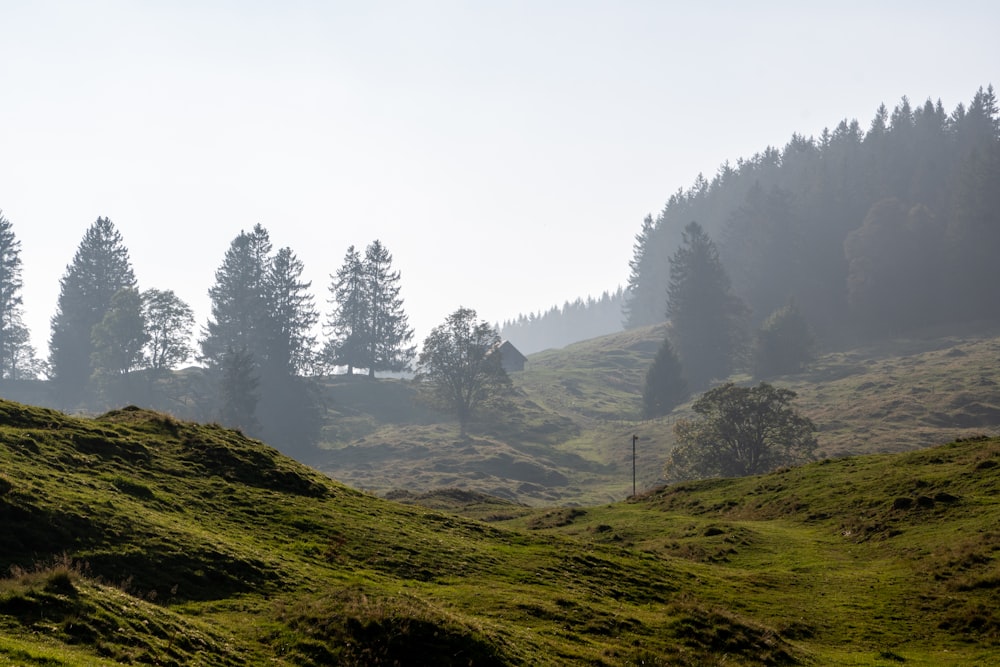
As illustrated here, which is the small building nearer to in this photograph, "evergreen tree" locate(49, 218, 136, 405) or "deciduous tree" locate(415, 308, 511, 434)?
"deciduous tree" locate(415, 308, 511, 434)

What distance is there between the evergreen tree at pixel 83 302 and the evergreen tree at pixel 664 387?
3867 inches

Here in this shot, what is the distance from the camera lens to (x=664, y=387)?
450ft

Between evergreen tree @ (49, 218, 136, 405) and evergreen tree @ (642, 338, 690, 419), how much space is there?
322 feet

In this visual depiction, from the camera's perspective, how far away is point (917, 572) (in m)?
31.3

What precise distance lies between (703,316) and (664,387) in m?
29.7

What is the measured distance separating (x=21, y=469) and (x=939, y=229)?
193341mm

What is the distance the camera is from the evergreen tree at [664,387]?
13625 centimetres

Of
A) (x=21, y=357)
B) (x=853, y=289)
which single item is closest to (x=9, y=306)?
(x=21, y=357)

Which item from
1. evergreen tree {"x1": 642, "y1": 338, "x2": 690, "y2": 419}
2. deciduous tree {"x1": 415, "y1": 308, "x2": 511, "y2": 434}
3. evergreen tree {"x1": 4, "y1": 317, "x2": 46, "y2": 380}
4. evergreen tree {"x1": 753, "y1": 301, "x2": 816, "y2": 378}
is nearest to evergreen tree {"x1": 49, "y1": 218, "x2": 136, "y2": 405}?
evergreen tree {"x1": 4, "y1": 317, "x2": 46, "y2": 380}

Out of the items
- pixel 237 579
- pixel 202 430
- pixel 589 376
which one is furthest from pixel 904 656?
pixel 589 376

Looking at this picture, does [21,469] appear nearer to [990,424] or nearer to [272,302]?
[990,424]

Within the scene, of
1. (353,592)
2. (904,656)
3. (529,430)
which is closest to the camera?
(353,592)

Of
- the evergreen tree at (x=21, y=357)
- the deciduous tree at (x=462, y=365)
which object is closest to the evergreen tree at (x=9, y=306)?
the evergreen tree at (x=21, y=357)

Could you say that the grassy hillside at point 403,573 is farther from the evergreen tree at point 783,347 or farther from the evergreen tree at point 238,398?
the evergreen tree at point 783,347
